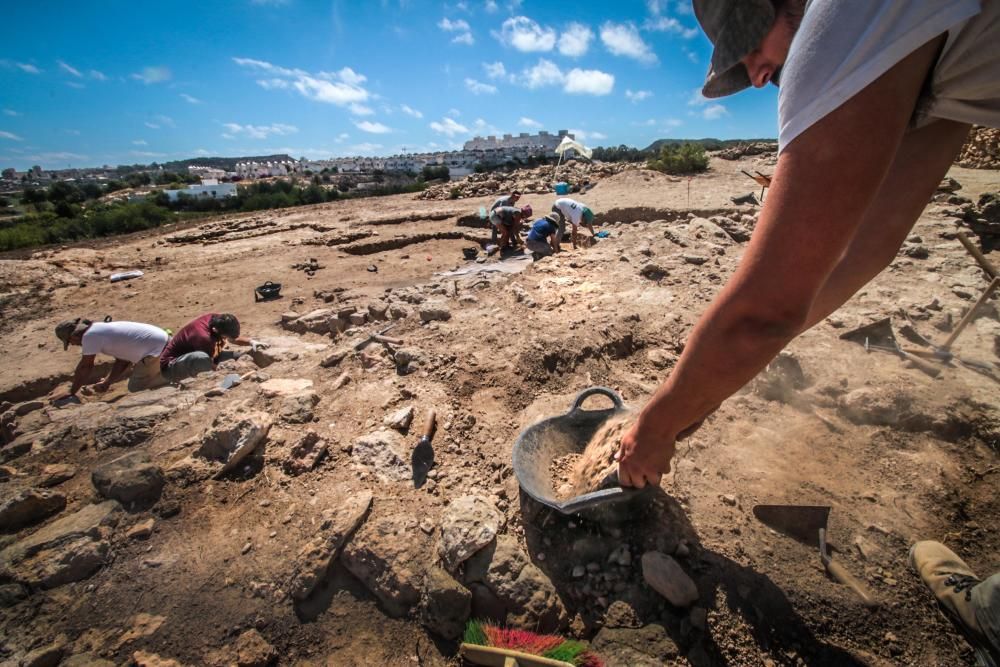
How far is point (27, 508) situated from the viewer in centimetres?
207

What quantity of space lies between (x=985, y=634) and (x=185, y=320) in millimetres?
9213

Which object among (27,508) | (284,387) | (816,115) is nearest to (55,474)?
(27,508)

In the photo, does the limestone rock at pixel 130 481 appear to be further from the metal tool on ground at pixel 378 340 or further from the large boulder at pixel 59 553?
the metal tool on ground at pixel 378 340

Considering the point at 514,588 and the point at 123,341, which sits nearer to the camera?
the point at 514,588

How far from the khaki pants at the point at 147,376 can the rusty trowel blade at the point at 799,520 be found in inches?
226

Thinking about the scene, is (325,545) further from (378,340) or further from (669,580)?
(378,340)

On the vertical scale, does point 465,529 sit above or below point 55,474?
above

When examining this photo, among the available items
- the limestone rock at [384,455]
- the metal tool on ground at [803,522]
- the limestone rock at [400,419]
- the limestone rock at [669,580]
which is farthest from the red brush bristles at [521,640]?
the limestone rock at [400,419]

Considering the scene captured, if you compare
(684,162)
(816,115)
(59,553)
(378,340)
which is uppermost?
(684,162)

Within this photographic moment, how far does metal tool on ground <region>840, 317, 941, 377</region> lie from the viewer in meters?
2.60

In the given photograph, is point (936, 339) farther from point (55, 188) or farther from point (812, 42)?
point (55, 188)

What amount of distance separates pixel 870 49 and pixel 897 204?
1.09 m

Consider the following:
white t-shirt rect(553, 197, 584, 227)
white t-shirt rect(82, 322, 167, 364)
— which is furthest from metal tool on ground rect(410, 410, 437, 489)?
white t-shirt rect(553, 197, 584, 227)

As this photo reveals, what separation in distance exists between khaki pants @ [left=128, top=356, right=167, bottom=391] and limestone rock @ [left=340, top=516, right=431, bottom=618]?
4300 millimetres
